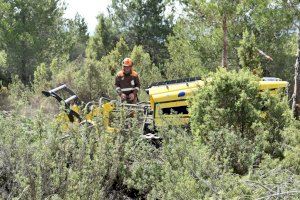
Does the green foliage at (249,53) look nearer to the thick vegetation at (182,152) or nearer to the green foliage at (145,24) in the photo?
the thick vegetation at (182,152)

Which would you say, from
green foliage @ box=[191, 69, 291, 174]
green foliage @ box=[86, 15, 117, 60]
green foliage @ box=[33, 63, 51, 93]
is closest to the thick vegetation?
green foliage @ box=[191, 69, 291, 174]

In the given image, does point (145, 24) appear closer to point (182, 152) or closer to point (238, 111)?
point (238, 111)

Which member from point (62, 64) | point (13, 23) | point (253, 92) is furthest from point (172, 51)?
point (253, 92)

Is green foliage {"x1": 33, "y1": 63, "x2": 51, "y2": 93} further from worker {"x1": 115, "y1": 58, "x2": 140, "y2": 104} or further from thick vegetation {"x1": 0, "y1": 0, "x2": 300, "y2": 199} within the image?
thick vegetation {"x1": 0, "y1": 0, "x2": 300, "y2": 199}

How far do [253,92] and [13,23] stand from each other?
766 inches

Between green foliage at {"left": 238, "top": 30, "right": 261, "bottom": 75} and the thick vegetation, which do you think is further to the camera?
green foliage at {"left": 238, "top": 30, "right": 261, "bottom": 75}

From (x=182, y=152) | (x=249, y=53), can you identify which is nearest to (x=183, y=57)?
(x=249, y=53)

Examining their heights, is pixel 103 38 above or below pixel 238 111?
above

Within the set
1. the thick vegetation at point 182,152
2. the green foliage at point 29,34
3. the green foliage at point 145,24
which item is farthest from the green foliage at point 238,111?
the green foliage at point 145,24

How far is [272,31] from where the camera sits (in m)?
15.9

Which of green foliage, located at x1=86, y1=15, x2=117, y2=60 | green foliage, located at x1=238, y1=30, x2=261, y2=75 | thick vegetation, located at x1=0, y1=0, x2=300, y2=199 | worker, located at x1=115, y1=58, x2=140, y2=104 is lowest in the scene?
thick vegetation, located at x1=0, y1=0, x2=300, y2=199

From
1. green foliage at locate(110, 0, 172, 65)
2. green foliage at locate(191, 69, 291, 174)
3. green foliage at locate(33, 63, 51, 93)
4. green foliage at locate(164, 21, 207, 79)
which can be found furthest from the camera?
green foliage at locate(110, 0, 172, 65)

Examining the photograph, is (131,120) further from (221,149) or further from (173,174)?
(173,174)

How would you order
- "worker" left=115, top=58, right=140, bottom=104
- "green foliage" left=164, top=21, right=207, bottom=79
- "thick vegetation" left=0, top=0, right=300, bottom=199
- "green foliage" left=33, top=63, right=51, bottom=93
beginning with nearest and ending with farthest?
"thick vegetation" left=0, top=0, right=300, bottom=199
"worker" left=115, top=58, right=140, bottom=104
"green foliage" left=164, top=21, right=207, bottom=79
"green foliage" left=33, top=63, right=51, bottom=93
